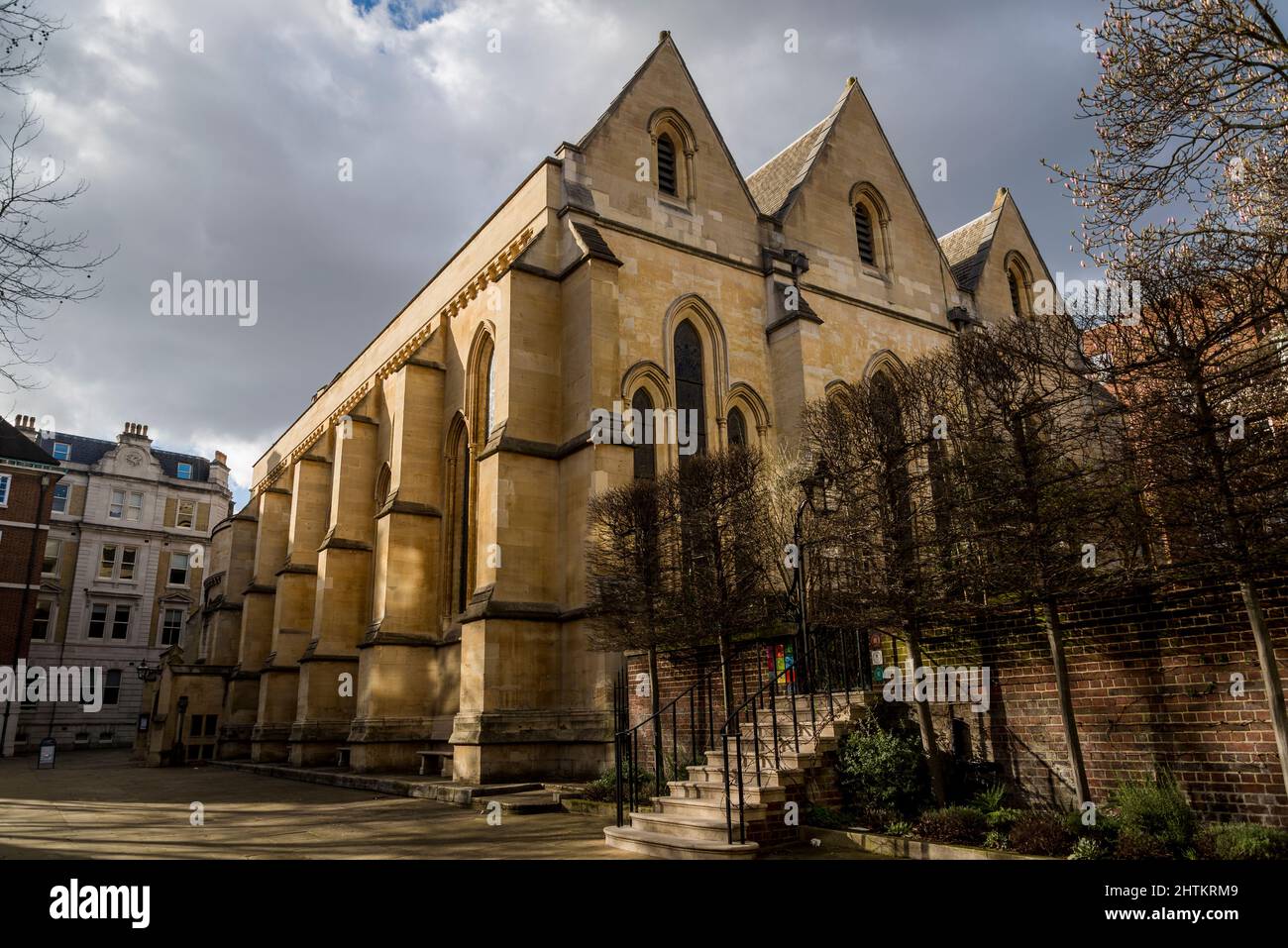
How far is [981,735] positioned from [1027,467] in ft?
9.74

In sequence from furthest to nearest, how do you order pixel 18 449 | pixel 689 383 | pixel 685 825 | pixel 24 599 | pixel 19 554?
pixel 18 449 → pixel 19 554 → pixel 24 599 → pixel 689 383 → pixel 685 825

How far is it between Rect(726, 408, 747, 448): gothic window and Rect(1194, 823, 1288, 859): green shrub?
47.5 feet

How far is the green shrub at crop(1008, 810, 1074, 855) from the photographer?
727 cm

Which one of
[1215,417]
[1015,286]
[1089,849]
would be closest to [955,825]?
[1089,849]

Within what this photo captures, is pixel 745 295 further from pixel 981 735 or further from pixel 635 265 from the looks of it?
pixel 981 735

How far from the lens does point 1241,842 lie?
251 inches

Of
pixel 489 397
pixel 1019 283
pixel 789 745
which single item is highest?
pixel 1019 283

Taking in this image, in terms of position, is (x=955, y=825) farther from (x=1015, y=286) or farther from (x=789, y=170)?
(x=1015, y=286)

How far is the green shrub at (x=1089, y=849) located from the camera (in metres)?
6.94

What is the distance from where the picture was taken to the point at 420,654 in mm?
20766

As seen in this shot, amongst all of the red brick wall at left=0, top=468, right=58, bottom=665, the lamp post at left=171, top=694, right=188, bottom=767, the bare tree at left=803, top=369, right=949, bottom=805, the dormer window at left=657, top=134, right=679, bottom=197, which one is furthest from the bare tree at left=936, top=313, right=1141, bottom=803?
the red brick wall at left=0, top=468, right=58, bottom=665

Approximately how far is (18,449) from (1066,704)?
156 ft

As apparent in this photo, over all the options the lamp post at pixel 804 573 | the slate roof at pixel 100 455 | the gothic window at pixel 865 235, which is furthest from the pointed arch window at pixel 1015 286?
the slate roof at pixel 100 455

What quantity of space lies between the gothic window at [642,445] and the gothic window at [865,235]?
30.6 ft
